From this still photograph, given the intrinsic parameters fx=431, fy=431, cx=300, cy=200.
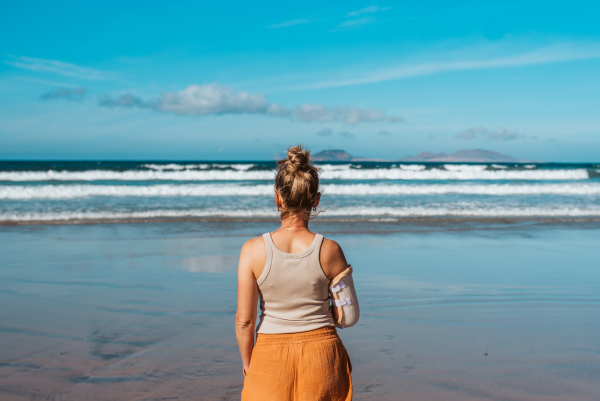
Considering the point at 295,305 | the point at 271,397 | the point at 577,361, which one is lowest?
the point at 577,361

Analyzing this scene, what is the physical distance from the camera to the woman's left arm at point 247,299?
Result: 65.8 inches

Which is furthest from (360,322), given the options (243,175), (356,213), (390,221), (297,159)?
(243,175)

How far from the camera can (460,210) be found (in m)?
13.8

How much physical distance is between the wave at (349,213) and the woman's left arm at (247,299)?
10.8 m

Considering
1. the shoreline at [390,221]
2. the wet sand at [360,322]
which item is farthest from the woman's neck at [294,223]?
the shoreline at [390,221]

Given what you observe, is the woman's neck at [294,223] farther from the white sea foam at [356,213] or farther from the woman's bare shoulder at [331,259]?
the white sea foam at [356,213]

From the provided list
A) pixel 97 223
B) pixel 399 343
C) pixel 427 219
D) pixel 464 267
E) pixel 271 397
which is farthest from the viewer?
pixel 427 219

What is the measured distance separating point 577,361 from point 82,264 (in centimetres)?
647

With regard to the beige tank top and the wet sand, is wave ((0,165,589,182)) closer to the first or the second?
the wet sand

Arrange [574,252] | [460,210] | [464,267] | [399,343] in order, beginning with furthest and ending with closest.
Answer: [460,210] → [574,252] → [464,267] → [399,343]

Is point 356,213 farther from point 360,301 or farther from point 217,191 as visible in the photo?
point 360,301

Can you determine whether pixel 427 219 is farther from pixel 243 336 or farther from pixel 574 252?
pixel 243 336

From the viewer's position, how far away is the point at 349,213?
44.0 feet

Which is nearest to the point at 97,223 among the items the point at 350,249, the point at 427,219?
the point at 350,249
